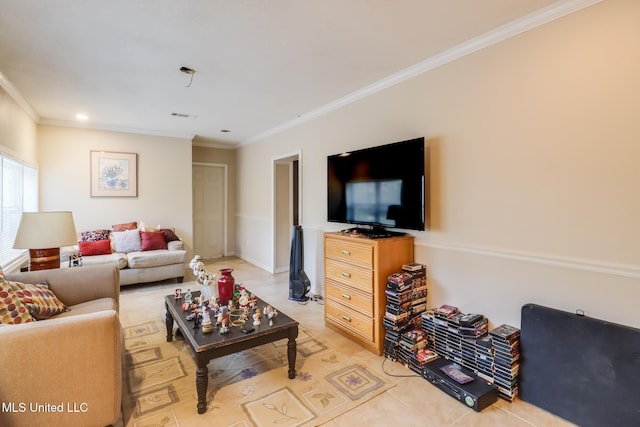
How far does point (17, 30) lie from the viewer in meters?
2.17

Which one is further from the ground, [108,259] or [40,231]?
[40,231]

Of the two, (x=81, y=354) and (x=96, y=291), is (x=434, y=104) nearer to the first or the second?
(x=81, y=354)

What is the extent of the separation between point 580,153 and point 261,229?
15.3 ft

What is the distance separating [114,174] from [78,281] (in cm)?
313

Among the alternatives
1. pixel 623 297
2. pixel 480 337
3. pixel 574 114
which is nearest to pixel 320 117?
pixel 574 114

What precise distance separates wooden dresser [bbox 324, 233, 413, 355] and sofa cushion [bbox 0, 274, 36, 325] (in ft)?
7.42

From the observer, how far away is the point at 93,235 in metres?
4.61

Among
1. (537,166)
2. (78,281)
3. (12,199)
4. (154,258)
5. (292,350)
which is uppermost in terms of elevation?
(537,166)

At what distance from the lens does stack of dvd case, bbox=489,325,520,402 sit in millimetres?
A: 1985

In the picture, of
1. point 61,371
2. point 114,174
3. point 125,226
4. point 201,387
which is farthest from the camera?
point 114,174

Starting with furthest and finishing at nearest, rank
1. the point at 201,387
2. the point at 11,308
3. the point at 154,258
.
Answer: the point at 154,258
the point at 201,387
the point at 11,308

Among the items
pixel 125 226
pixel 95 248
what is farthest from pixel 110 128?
pixel 95 248

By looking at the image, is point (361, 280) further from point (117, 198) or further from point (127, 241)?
point (117, 198)

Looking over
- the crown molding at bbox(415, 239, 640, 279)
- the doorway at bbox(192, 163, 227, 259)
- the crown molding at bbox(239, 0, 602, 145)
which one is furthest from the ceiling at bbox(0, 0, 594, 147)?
the doorway at bbox(192, 163, 227, 259)
